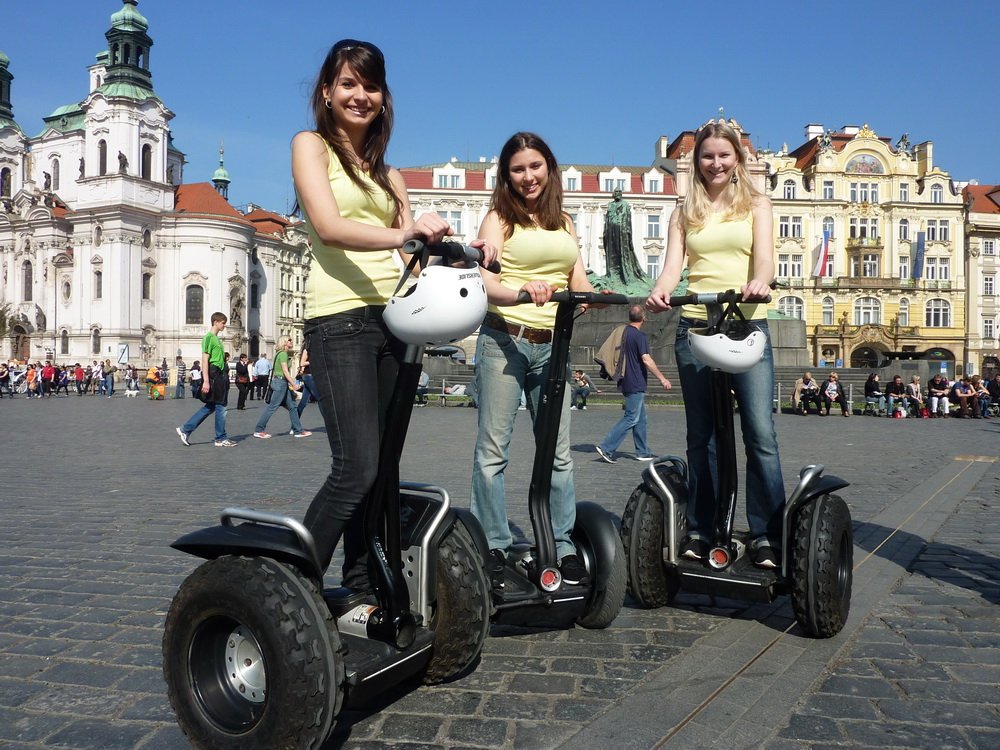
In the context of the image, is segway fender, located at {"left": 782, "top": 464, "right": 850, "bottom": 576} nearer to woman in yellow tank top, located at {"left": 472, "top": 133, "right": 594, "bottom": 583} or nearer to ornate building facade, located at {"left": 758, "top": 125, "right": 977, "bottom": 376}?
woman in yellow tank top, located at {"left": 472, "top": 133, "right": 594, "bottom": 583}

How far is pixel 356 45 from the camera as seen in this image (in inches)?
104

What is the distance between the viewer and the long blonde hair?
3711 mm

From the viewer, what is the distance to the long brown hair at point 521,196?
3463 mm

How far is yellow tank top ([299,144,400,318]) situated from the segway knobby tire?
1.56m

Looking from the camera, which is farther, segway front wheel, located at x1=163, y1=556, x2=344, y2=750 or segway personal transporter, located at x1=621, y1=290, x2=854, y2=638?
segway personal transporter, located at x1=621, y1=290, x2=854, y2=638

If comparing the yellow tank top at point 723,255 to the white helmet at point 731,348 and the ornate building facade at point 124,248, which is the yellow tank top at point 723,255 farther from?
the ornate building facade at point 124,248

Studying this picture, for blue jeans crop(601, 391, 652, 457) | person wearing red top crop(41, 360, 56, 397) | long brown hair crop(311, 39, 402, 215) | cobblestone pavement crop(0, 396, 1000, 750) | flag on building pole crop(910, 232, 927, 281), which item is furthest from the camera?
flag on building pole crop(910, 232, 927, 281)

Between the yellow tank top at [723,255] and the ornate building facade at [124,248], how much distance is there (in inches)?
2651

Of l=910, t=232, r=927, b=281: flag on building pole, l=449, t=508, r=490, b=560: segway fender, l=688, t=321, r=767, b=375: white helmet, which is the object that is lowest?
l=449, t=508, r=490, b=560: segway fender

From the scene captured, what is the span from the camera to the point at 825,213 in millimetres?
63719

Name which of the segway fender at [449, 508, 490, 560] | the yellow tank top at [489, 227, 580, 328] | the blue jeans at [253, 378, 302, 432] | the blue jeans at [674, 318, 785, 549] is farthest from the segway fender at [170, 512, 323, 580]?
the blue jeans at [253, 378, 302, 432]

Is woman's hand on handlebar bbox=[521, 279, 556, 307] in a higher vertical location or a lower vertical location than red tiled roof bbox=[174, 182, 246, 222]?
A: lower

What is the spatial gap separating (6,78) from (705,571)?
3864 inches

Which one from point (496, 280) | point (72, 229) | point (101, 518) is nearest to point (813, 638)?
point (496, 280)
